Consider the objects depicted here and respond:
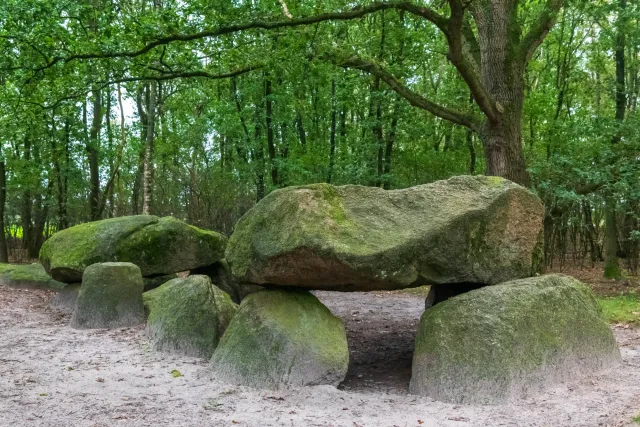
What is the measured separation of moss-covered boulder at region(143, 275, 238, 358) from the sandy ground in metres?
0.20

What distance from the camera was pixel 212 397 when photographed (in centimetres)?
503

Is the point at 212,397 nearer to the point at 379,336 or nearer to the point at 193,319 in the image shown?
the point at 193,319

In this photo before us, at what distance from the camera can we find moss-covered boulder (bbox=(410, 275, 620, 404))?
196 inches

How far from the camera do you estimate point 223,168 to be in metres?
21.0

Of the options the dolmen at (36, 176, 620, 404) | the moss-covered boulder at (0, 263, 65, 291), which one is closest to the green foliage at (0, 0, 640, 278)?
the moss-covered boulder at (0, 263, 65, 291)

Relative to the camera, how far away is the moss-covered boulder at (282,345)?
5.27 metres

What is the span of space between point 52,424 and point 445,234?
377 centimetres

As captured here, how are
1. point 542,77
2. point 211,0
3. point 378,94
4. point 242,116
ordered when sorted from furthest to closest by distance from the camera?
1. point 542,77
2. point 242,116
3. point 378,94
4. point 211,0

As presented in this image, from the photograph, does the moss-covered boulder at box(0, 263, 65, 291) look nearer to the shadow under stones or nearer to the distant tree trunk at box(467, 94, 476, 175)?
the shadow under stones

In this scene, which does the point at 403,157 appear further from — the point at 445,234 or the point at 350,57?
the point at 445,234

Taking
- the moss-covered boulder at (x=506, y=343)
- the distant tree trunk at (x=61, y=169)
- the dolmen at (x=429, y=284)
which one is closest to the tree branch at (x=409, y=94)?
the dolmen at (x=429, y=284)

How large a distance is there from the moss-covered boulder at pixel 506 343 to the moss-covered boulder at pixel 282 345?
2.78 feet

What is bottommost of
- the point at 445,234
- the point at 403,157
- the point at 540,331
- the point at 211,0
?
the point at 540,331

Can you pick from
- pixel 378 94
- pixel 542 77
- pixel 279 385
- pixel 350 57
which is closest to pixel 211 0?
pixel 350 57
